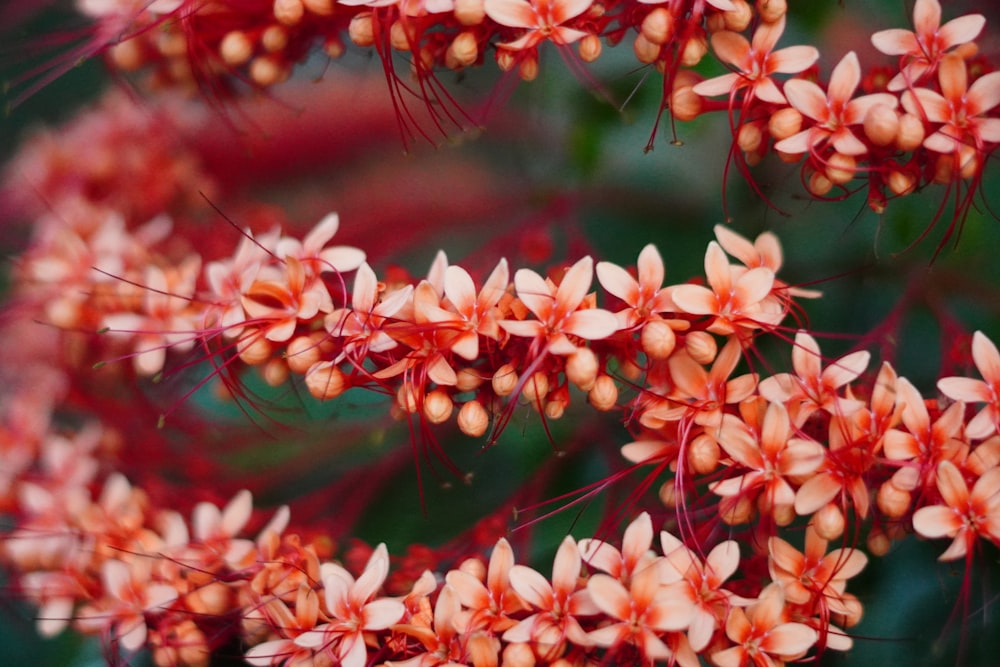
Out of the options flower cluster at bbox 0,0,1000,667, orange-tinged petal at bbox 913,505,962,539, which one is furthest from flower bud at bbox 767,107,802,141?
orange-tinged petal at bbox 913,505,962,539

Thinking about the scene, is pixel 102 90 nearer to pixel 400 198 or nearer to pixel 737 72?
pixel 400 198

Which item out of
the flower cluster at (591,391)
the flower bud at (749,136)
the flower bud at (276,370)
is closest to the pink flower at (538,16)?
the flower cluster at (591,391)

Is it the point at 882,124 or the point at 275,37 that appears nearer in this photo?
the point at 882,124

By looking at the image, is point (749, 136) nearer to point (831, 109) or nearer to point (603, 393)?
point (831, 109)

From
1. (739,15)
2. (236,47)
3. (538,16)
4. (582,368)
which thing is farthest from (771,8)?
(236,47)

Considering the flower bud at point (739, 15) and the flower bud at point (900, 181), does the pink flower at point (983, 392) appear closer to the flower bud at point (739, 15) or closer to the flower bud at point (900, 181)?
the flower bud at point (900, 181)

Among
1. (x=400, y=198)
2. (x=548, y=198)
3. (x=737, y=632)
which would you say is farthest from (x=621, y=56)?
(x=737, y=632)
